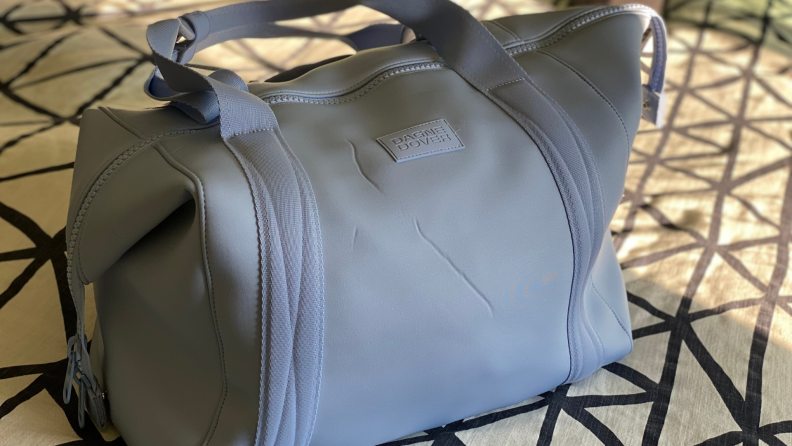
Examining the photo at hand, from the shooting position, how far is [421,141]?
0.53 metres

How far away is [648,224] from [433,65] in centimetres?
43

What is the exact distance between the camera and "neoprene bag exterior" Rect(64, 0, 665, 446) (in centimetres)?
46

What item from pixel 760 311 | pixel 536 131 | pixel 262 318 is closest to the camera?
pixel 262 318

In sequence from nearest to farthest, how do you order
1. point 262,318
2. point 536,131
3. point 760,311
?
point 262,318 → point 536,131 → point 760,311

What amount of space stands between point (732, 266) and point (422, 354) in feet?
1.66

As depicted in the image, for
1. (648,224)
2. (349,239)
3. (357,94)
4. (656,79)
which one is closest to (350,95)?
Result: (357,94)

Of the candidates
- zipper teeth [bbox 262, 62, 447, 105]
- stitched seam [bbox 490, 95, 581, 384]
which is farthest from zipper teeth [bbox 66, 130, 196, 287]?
stitched seam [bbox 490, 95, 581, 384]

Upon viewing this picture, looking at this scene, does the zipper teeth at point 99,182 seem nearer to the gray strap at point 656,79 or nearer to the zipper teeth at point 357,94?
the zipper teeth at point 357,94

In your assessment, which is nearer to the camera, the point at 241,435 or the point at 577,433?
the point at 241,435

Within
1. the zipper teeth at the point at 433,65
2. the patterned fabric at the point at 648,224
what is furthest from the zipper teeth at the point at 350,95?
the patterned fabric at the point at 648,224

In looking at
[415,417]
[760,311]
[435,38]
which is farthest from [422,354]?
[760,311]

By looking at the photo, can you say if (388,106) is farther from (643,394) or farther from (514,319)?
(643,394)

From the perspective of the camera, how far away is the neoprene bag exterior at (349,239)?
46 cm

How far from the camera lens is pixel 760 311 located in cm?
74
